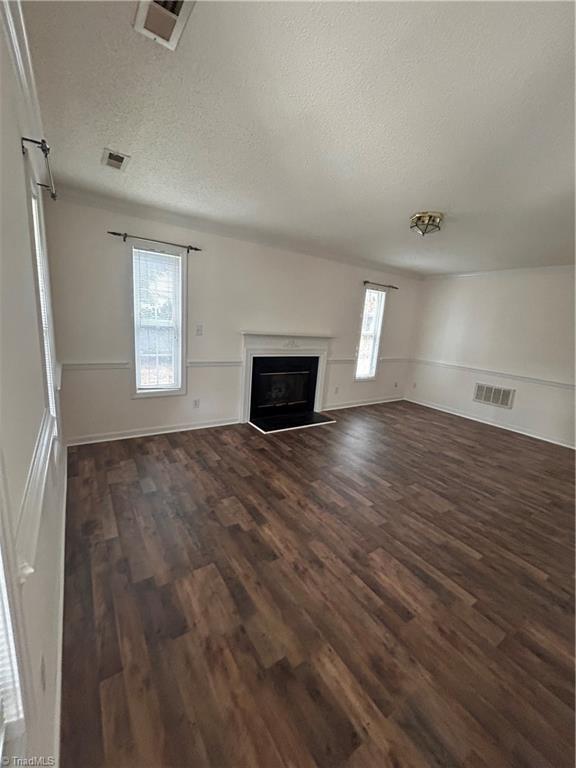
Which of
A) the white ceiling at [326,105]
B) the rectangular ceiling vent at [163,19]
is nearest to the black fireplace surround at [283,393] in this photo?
the white ceiling at [326,105]

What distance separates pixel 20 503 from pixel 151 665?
1.00 m

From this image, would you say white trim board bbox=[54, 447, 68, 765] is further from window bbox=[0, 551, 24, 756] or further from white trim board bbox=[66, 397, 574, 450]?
white trim board bbox=[66, 397, 574, 450]

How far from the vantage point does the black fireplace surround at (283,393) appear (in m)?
4.26

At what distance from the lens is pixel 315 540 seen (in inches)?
81.5

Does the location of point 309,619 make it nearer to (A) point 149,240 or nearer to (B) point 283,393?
(B) point 283,393

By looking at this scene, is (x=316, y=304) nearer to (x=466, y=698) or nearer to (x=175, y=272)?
(x=175, y=272)

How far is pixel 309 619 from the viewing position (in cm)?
152

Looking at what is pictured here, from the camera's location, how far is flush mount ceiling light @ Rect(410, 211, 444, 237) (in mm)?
2697

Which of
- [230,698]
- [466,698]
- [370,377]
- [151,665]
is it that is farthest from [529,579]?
[370,377]

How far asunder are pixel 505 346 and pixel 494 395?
0.84 metres

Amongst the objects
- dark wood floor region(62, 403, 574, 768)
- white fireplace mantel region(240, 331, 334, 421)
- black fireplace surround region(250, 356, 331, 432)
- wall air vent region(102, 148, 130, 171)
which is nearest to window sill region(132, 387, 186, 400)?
dark wood floor region(62, 403, 574, 768)

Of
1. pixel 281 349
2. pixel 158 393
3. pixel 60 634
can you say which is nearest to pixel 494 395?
pixel 281 349

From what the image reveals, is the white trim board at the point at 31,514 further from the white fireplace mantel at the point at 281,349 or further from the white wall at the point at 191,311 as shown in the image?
the white fireplace mantel at the point at 281,349

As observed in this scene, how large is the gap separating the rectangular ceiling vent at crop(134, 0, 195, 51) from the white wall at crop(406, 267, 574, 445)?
5.42 m
